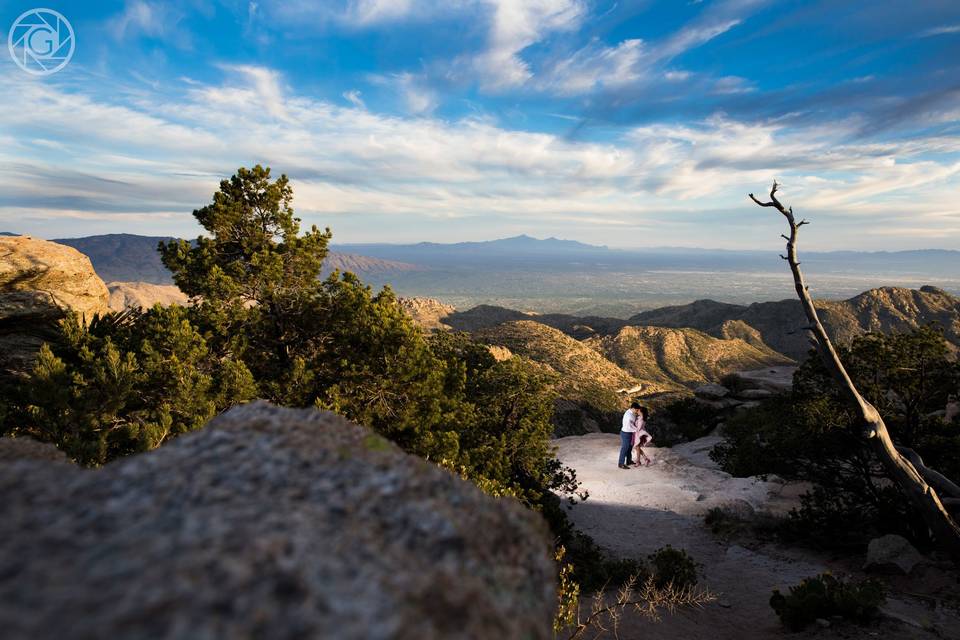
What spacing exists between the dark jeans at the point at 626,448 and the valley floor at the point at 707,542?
0.79 metres

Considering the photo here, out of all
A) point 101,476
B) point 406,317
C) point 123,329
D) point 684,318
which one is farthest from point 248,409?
point 684,318

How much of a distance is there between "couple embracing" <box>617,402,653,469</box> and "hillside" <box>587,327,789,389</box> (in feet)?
247

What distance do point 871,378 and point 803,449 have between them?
327 centimetres

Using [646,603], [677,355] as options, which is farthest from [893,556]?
[677,355]

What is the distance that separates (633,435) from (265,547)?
2635cm

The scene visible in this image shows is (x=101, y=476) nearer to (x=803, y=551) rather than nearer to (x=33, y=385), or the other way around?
(x=33, y=385)

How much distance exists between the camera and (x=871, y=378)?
15.0 m

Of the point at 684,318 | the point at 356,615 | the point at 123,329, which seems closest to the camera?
the point at 356,615

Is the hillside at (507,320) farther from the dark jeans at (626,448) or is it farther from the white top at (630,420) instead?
the white top at (630,420)

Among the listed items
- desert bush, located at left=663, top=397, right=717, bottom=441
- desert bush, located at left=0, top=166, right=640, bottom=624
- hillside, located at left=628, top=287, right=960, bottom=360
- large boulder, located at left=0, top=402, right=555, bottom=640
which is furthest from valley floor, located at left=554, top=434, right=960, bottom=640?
hillside, located at left=628, top=287, right=960, bottom=360

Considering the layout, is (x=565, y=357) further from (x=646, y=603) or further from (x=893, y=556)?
(x=646, y=603)

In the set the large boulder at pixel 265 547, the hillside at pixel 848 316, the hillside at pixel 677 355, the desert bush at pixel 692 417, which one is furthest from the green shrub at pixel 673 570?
the hillside at pixel 848 316

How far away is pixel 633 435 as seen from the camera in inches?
1036

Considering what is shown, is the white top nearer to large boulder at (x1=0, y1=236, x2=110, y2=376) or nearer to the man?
the man
